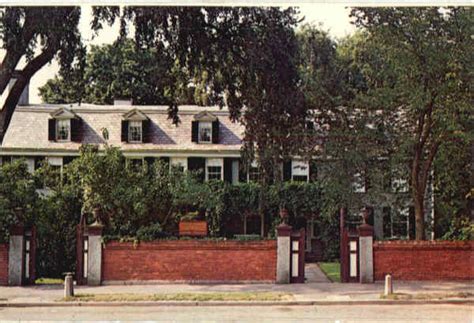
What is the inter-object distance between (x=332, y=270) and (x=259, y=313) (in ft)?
21.0

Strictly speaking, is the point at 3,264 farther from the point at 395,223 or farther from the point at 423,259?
the point at 395,223

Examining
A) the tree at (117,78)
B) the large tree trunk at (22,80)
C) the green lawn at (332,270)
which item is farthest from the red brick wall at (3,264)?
the green lawn at (332,270)

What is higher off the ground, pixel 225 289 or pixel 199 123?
pixel 199 123

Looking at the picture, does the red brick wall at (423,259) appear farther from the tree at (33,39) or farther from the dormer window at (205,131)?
the dormer window at (205,131)

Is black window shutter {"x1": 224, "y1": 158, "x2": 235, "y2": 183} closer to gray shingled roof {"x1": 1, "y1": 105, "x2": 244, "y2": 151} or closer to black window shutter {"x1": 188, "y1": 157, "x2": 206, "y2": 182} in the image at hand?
gray shingled roof {"x1": 1, "y1": 105, "x2": 244, "y2": 151}

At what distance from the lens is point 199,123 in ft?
81.3

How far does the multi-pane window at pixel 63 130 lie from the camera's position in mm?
23469

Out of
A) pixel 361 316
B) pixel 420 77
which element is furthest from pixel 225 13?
pixel 361 316

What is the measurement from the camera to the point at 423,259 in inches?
623

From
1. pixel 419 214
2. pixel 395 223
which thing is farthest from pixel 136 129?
pixel 419 214

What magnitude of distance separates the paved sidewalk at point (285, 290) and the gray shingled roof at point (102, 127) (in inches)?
348

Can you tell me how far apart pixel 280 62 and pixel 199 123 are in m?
9.99

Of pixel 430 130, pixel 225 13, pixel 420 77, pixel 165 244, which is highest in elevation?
pixel 225 13

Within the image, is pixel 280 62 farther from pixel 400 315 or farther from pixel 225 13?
pixel 400 315
